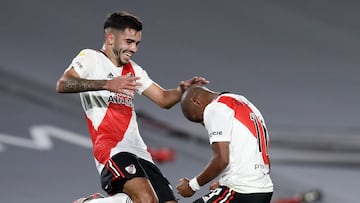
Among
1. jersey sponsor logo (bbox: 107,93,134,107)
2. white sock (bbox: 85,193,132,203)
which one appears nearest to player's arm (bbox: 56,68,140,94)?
jersey sponsor logo (bbox: 107,93,134,107)

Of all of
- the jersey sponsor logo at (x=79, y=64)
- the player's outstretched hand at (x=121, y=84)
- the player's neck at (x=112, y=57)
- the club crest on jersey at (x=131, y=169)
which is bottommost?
the club crest on jersey at (x=131, y=169)

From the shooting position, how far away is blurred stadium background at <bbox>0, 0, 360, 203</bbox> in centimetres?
1125

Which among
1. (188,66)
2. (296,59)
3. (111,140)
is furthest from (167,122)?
(111,140)

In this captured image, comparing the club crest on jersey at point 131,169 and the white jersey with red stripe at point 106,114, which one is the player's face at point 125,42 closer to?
the white jersey with red stripe at point 106,114

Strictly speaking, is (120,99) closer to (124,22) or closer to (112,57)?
(112,57)

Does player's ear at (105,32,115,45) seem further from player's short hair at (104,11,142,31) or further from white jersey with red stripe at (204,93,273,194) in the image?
white jersey with red stripe at (204,93,273,194)

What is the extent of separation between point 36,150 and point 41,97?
6.19ft

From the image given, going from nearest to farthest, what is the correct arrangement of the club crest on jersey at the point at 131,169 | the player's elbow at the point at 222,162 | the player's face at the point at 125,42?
the player's elbow at the point at 222,162 → the club crest on jersey at the point at 131,169 → the player's face at the point at 125,42

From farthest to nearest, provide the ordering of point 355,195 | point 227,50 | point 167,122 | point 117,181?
point 227,50 < point 167,122 < point 355,195 < point 117,181

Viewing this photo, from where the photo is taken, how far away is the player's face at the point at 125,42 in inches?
321

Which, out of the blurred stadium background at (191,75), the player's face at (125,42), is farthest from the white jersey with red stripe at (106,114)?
the blurred stadium background at (191,75)

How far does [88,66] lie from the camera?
8.06 m

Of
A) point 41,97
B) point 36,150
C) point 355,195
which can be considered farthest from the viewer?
point 41,97

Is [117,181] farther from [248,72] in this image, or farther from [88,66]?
[248,72]
